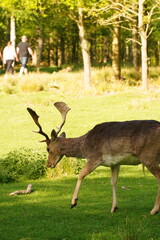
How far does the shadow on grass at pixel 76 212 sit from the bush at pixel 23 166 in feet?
2.13

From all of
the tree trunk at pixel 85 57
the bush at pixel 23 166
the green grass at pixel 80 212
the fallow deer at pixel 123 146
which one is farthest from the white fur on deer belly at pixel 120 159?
the tree trunk at pixel 85 57

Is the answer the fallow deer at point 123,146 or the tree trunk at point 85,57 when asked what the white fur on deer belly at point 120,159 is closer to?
the fallow deer at point 123,146

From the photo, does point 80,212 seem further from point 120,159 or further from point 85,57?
point 85,57

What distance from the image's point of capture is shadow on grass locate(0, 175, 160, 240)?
7.99m

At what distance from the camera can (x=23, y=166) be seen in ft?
46.7

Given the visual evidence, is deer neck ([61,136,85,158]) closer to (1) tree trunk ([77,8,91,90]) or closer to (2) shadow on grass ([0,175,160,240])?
(2) shadow on grass ([0,175,160,240])

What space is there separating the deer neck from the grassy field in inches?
38.3

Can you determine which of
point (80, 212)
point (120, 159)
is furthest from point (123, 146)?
point (80, 212)

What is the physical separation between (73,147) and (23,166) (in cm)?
538

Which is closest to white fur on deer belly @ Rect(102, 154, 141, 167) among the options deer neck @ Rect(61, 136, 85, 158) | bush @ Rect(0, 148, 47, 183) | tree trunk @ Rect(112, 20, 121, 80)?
deer neck @ Rect(61, 136, 85, 158)

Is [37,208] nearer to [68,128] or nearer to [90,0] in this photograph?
[68,128]

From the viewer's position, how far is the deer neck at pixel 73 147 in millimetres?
9026

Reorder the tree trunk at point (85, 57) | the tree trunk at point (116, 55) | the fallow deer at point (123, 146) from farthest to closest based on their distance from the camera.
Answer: the tree trunk at point (116, 55) → the tree trunk at point (85, 57) → the fallow deer at point (123, 146)

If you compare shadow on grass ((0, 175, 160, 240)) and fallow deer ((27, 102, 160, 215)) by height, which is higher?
fallow deer ((27, 102, 160, 215))
